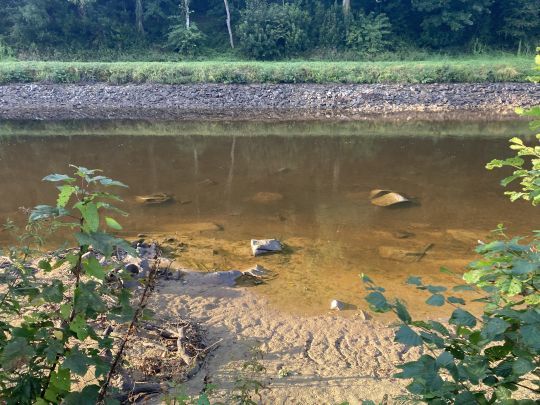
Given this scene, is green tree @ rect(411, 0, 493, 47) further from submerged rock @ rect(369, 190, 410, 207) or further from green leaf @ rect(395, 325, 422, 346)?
green leaf @ rect(395, 325, 422, 346)

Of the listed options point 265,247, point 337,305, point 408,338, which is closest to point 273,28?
point 265,247

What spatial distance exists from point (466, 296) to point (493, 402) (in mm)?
4849

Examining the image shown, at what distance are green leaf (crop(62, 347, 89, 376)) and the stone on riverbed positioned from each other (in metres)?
5.38

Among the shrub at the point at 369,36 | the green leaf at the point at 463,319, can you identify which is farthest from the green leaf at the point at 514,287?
the shrub at the point at 369,36

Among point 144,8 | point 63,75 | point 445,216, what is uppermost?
point 144,8

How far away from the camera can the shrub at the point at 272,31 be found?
2777cm

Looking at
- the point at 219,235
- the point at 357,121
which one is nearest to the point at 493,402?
the point at 219,235

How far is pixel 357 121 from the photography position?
62.5ft

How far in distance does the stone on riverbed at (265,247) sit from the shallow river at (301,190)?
17cm

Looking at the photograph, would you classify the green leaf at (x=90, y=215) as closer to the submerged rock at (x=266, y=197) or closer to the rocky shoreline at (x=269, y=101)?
the submerged rock at (x=266, y=197)

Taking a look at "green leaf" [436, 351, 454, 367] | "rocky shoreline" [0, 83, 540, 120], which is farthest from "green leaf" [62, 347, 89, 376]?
"rocky shoreline" [0, 83, 540, 120]

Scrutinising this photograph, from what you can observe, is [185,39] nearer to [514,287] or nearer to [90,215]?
[90,215]

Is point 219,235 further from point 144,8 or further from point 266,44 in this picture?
point 144,8

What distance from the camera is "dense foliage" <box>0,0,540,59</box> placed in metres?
28.4
